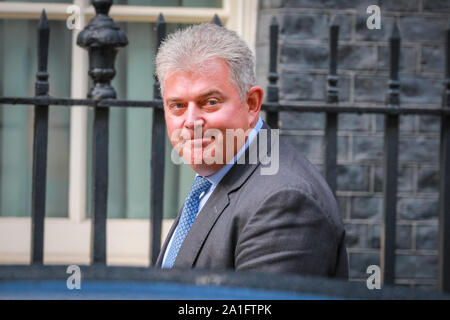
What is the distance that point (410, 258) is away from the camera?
4.20 meters

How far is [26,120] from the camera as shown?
4.43 metres

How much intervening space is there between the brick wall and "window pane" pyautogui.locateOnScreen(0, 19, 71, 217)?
1.26m

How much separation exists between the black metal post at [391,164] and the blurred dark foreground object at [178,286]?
2.42 meters

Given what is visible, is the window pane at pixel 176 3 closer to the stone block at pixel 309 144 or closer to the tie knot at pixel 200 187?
the stone block at pixel 309 144

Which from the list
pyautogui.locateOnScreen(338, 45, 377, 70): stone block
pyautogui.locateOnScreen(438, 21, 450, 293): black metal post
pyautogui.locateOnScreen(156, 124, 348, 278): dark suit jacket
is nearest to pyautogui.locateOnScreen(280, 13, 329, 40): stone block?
pyautogui.locateOnScreen(338, 45, 377, 70): stone block

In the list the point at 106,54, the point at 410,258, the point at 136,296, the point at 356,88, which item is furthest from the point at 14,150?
the point at 136,296

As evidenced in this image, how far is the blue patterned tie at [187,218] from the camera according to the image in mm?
2109

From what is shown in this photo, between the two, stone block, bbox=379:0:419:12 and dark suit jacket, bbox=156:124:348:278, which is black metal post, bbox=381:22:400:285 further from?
dark suit jacket, bbox=156:124:348:278

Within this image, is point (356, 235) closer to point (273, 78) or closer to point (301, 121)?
point (301, 121)

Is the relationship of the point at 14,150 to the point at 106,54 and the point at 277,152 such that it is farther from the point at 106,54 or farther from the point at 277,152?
the point at 277,152

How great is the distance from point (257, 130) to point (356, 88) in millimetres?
2099

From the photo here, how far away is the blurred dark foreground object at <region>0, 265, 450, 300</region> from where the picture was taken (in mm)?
A: 858

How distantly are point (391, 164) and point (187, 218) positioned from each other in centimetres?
144

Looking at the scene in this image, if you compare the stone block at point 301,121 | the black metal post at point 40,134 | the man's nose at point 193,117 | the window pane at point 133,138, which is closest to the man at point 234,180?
the man's nose at point 193,117
